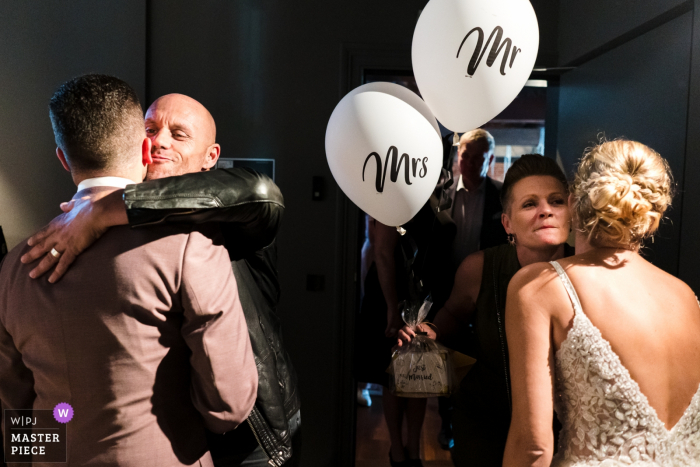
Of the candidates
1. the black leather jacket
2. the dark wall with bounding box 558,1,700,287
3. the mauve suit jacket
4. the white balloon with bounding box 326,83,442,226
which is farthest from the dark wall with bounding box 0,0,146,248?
the dark wall with bounding box 558,1,700,287

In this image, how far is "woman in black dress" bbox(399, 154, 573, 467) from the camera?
1595 millimetres

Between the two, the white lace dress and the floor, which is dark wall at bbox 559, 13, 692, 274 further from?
the floor

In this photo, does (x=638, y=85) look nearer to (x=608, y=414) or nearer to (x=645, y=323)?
(x=645, y=323)

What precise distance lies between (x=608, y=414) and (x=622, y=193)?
539 mm

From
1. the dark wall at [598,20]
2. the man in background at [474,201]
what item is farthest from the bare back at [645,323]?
the man in background at [474,201]

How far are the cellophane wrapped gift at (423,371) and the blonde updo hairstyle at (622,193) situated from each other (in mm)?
744

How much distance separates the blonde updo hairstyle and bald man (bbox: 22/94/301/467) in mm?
775

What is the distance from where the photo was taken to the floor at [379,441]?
10.1ft

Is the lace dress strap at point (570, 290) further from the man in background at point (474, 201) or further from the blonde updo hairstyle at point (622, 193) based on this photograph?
the man in background at point (474, 201)

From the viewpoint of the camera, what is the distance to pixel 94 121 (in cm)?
100

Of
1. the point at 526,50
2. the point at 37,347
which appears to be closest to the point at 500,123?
the point at 526,50

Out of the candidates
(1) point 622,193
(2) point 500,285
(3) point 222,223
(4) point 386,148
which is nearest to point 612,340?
(1) point 622,193

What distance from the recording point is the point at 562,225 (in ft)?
5.21

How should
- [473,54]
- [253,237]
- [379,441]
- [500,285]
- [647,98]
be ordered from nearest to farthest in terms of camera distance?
[253,237], [473,54], [500,285], [647,98], [379,441]
